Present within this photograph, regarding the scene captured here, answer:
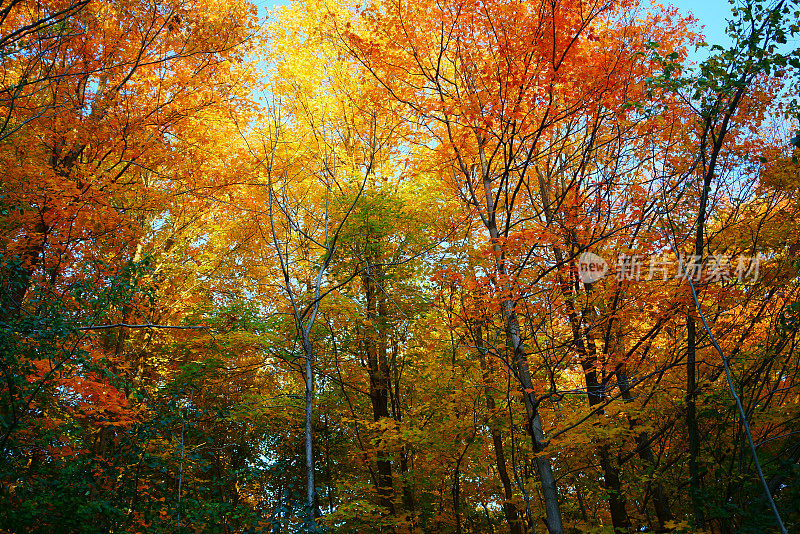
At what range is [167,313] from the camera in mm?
10969

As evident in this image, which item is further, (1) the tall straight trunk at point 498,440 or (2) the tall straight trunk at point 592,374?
(1) the tall straight trunk at point 498,440

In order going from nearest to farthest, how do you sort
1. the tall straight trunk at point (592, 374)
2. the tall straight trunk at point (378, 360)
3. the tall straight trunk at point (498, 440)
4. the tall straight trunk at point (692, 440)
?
the tall straight trunk at point (692, 440)
the tall straight trunk at point (592, 374)
the tall straight trunk at point (498, 440)
the tall straight trunk at point (378, 360)

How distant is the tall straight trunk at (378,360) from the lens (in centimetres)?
963

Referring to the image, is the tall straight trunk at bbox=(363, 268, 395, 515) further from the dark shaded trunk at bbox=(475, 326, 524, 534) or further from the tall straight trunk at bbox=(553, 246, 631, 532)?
the tall straight trunk at bbox=(553, 246, 631, 532)

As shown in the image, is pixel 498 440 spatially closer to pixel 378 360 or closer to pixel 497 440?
pixel 497 440

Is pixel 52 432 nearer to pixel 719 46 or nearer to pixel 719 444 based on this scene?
pixel 719 46

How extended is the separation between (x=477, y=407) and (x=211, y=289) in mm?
7286

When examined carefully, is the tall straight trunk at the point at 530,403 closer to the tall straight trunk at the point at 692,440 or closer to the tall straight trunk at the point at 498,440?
the tall straight trunk at the point at 692,440

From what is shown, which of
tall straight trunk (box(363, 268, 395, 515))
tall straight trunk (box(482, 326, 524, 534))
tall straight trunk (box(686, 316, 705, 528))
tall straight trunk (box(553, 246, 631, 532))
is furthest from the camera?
tall straight trunk (box(363, 268, 395, 515))

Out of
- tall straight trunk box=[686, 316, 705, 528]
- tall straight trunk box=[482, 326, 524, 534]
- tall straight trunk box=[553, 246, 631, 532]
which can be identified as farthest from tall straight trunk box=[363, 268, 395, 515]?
tall straight trunk box=[686, 316, 705, 528]

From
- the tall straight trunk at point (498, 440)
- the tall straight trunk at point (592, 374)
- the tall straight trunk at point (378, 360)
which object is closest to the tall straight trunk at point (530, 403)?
the tall straight trunk at point (592, 374)

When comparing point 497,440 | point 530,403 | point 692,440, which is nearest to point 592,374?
point 692,440

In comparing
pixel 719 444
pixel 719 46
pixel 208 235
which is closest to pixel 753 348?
pixel 719 444

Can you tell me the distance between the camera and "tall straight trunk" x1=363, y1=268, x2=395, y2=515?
9.63m
